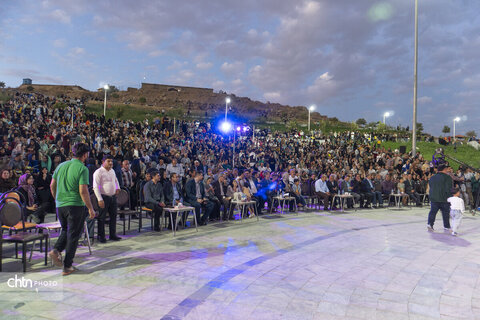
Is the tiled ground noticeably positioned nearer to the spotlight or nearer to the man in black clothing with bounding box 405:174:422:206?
the man in black clothing with bounding box 405:174:422:206

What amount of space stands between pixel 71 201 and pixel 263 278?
2.77 m

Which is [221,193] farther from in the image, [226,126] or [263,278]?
[226,126]

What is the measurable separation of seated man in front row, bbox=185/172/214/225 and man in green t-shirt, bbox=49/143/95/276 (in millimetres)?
4121

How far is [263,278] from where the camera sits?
4719 millimetres

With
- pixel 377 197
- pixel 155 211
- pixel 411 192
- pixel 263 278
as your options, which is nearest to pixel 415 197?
pixel 411 192

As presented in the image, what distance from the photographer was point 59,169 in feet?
15.4

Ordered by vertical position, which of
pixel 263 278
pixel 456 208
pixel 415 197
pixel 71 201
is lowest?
pixel 263 278

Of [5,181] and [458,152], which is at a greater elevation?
[458,152]

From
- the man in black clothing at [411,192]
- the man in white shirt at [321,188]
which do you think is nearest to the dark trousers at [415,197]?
the man in black clothing at [411,192]

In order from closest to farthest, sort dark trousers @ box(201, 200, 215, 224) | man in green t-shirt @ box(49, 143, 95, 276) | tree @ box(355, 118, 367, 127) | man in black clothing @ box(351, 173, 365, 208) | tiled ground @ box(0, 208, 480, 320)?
tiled ground @ box(0, 208, 480, 320) < man in green t-shirt @ box(49, 143, 95, 276) < dark trousers @ box(201, 200, 215, 224) < man in black clothing @ box(351, 173, 365, 208) < tree @ box(355, 118, 367, 127)

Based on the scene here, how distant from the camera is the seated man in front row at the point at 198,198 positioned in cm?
873

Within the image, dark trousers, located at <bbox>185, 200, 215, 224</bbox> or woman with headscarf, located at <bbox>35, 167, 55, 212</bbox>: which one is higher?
woman with headscarf, located at <bbox>35, 167, 55, 212</bbox>

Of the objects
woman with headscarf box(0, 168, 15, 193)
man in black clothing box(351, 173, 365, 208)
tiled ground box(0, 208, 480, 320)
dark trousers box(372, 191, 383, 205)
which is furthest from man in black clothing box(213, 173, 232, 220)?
dark trousers box(372, 191, 383, 205)

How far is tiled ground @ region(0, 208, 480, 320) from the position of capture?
363 centimetres
